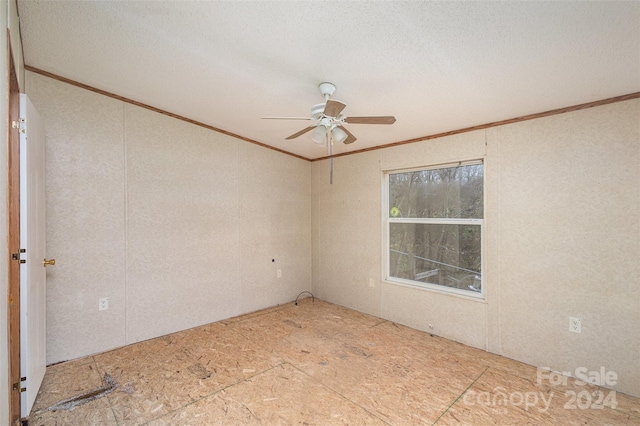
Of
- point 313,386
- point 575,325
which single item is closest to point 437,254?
point 575,325

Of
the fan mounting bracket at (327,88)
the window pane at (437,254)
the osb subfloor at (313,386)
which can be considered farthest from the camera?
the window pane at (437,254)

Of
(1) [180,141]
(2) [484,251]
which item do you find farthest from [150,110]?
(2) [484,251]

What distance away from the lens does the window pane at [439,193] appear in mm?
3184

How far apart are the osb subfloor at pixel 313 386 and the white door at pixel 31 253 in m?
0.28

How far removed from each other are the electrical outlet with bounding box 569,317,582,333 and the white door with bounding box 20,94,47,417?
423cm

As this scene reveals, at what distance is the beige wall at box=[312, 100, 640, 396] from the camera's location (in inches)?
90.5

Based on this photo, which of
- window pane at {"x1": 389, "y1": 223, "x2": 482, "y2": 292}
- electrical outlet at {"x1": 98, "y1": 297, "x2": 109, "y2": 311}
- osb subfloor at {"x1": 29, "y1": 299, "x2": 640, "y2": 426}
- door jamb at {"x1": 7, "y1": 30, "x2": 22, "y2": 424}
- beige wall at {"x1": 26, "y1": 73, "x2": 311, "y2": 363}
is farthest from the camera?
window pane at {"x1": 389, "y1": 223, "x2": 482, "y2": 292}

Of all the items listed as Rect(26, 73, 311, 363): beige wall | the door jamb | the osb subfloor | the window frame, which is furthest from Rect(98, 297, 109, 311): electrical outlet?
the window frame

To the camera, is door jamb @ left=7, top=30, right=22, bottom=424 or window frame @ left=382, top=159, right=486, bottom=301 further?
window frame @ left=382, top=159, right=486, bottom=301

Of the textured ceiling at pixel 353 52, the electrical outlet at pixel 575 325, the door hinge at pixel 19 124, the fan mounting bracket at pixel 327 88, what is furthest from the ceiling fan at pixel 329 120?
the electrical outlet at pixel 575 325

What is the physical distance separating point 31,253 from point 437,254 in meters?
3.76

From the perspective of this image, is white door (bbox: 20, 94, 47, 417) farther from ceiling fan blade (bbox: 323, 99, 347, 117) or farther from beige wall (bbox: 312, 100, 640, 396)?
beige wall (bbox: 312, 100, 640, 396)

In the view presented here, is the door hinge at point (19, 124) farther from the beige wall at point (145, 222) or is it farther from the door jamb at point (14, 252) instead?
the beige wall at point (145, 222)

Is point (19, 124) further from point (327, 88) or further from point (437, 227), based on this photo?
point (437, 227)
